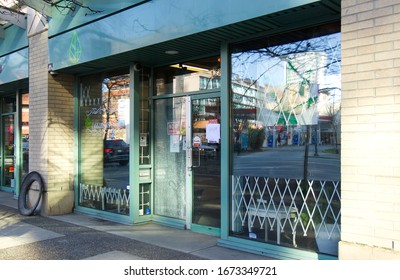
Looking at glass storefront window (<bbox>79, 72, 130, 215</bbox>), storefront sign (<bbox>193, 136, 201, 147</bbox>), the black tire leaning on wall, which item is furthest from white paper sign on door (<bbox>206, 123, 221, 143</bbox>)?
the black tire leaning on wall

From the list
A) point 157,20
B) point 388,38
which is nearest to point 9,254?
point 157,20

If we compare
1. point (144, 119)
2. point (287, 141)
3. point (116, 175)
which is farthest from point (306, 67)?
point (116, 175)

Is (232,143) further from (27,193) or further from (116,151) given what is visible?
(27,193)

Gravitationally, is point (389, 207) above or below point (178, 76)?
below

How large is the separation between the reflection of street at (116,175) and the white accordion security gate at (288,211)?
8.25 feet

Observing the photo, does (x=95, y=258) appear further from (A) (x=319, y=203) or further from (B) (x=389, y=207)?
(B) (x=389, y=207)

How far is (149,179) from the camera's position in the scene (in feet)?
23.2

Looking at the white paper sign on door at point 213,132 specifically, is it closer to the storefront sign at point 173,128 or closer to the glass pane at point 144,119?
the storefront sign at point 173,128

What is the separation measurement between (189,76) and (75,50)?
7.20ft

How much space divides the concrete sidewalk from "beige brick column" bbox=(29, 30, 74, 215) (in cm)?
69

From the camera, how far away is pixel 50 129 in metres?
7.87

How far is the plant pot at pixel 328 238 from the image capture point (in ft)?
15.0

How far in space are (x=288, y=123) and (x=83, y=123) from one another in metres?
4.68

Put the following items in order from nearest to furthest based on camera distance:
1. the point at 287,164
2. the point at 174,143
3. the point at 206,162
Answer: the point at 287,164
the point at 206,162
the point at 174,143
